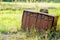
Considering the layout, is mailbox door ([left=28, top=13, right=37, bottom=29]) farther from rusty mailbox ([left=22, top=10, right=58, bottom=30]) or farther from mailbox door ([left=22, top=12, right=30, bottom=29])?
mailbox door ([left=22, top=12, right=30, bottom=29])

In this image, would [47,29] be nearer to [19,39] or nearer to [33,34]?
[33,34]

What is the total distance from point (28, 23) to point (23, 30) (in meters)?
0.25

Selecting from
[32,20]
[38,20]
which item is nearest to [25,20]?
[32,20]

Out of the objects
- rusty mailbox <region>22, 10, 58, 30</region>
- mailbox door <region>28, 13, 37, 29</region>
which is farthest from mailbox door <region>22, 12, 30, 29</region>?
mailbox door <region>28, 13, 37, 29</region>

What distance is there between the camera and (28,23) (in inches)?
236

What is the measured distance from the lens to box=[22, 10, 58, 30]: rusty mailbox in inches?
Result: 202

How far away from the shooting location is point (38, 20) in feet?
18.4

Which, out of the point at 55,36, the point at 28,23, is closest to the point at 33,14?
the point at 28,23

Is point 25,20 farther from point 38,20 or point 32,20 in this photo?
point 38,20

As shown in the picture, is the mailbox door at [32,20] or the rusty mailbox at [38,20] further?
the mailbox door at [32,20]

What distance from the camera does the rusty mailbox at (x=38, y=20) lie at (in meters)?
5.14

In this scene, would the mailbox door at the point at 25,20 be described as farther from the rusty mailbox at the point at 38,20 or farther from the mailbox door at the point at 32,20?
the mailbox door at the point at 32,20

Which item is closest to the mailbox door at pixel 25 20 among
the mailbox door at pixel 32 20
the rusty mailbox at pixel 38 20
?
the rusty mailbox at pixel 38 20

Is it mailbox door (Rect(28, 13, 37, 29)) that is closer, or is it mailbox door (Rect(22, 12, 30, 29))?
mailbox door (Rect(28, 13, 37, 29))
